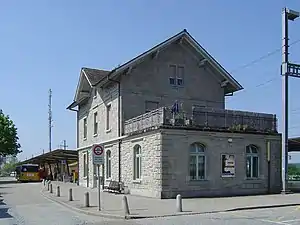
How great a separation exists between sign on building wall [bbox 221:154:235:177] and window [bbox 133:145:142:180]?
4.99 meters

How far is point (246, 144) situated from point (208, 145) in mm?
2901

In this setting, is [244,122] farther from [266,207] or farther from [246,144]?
[266,207]

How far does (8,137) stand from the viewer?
66.3 m

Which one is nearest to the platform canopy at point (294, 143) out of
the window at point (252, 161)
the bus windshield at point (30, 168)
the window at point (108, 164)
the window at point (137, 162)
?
the window at point (252, 161)

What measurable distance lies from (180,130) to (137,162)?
14.2 feet

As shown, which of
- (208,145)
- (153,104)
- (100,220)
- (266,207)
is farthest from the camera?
(153,104)

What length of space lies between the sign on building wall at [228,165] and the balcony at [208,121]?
5.30 feet

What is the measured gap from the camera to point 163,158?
958 inches

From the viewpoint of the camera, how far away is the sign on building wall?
2666 centimetres

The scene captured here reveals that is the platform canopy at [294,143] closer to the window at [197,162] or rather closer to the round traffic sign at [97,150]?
the window at [197,162]

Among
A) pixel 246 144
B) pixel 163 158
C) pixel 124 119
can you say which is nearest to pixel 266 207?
pixel 163 158

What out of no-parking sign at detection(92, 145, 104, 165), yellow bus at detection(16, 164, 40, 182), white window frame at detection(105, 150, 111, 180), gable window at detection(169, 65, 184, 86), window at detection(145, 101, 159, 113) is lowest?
yellow bus at detection(16, 164, 40, 182)

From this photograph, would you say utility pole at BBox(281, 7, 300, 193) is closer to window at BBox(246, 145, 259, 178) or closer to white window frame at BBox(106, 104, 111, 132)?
window at BBox(246, 145, 259, 178)

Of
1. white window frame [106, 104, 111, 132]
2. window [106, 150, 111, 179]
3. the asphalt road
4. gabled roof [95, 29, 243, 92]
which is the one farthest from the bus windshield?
the asphalt road
